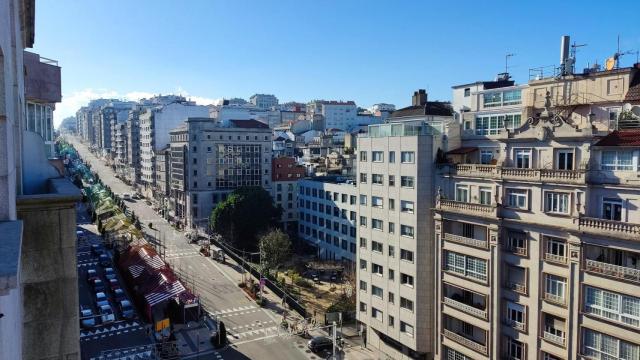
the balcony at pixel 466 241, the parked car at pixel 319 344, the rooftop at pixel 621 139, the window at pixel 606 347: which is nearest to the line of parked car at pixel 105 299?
the parked car at pixel 319 344

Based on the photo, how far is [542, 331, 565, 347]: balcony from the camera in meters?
30.1

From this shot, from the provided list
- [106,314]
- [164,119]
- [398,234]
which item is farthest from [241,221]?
[164,119]

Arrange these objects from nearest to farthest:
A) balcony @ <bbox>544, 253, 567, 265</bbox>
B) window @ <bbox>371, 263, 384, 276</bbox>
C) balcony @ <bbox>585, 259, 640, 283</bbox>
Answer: balcony @ <bbox>585, 259, 640, 283</bbox> < balcony @ <bbox>544, 253, 567, 265</bbox> < window @ <bbox>371, 263, 384, 276</bbox>

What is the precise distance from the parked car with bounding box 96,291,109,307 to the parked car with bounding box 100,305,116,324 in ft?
3.37

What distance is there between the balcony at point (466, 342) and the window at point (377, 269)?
26.9 ft

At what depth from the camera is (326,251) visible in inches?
3287

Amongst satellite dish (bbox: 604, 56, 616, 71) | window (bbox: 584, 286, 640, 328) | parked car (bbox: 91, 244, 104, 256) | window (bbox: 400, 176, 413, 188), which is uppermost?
satellite dish (bbox: 604, 56, 616, 71)

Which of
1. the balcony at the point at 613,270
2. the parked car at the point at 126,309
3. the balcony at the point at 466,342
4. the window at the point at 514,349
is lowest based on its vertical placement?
the parked car at the point at 126,309

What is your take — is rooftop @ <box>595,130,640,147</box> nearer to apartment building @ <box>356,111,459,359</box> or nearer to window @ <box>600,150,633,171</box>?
window @ <box>600,150,633,171</box>

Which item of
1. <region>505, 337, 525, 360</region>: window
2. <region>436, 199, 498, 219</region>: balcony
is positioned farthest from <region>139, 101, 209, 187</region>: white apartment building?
<region>505, 337, 525, 360</region>: window

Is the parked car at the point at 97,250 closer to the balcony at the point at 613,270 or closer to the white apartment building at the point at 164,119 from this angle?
the white apartment building at the point at 164,119

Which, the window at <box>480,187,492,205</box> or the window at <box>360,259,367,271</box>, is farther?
the window at <box>360,259,367,271</box>

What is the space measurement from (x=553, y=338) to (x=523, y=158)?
40.3 ft

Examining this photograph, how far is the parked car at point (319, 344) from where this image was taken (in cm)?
4631
